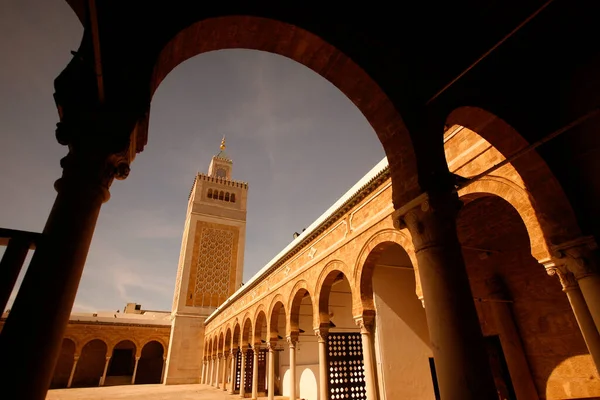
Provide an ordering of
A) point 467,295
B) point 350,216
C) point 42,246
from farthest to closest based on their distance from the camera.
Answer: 1. point 350,216
2. point 467,295
3. point 42,246

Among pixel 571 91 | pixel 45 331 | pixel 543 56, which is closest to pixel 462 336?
pixel 45 331

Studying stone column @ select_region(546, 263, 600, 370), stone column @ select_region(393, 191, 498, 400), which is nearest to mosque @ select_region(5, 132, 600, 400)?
stone column @ select_region(546, 263, 600, 370)

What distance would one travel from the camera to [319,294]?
8641 mm

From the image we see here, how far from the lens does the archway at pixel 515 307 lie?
684cm

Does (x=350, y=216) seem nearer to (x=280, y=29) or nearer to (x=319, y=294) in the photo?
(x=319, y=294)

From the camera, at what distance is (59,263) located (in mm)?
1617

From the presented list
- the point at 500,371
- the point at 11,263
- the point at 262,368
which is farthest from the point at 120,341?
the point at 11,263

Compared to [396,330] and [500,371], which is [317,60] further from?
[500,371]

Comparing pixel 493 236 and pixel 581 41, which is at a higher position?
pixel 581 41

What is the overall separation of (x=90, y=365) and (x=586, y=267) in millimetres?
28440

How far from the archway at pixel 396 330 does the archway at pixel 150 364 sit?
895 inches

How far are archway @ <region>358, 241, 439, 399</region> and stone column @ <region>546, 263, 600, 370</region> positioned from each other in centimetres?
320

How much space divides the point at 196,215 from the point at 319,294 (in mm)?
20000

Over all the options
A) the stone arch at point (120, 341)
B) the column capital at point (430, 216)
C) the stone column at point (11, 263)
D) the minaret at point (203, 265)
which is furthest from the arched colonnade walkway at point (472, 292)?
the stone arch at point (120, 341)
